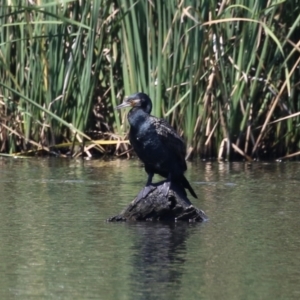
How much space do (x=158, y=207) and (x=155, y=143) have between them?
0.42 metres

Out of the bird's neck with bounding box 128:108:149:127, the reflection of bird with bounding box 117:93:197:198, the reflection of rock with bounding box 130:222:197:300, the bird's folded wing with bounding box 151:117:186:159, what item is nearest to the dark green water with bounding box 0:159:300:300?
the reflection of rock with bounding box 130:222:197:300

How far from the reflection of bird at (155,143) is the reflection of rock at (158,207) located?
0.07m

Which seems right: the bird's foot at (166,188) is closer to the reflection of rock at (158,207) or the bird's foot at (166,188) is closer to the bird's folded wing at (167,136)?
the reflection of rock at (158,207)

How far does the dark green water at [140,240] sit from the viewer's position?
556cm

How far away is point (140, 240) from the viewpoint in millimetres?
6859

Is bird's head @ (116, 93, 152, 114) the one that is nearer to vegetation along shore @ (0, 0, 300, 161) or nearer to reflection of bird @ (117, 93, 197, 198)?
reflection of bird @ (117, 93, 197, 198)

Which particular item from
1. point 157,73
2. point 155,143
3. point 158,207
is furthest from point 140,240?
point 157,73

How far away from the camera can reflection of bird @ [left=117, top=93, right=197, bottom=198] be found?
7.62 metres

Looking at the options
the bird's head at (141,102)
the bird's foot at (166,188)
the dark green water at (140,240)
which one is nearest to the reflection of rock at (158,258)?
the dark green water at (140,240)

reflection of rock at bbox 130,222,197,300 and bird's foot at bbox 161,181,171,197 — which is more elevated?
bird's foot at bbox 161,181,171,197

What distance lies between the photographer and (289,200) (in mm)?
8688

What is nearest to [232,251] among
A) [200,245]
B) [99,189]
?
[200,245]

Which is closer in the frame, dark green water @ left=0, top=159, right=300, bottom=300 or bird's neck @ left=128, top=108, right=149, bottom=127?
dark green water @ left=0, top=159, right=300, bottom=300

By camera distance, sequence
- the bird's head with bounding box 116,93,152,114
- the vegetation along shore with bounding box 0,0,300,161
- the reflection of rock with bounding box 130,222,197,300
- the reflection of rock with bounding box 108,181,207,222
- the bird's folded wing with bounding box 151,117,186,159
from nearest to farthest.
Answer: the reflection of rock with bounding box 130,222,197,300
the reflection of rock with bounding box 108,181,207,222
the bird's folded wing with bounding box 151,117,186,159
the bird's head with bounding box 116,93,152,114
the vegetation along shore with bounding box 0,0,300,161
